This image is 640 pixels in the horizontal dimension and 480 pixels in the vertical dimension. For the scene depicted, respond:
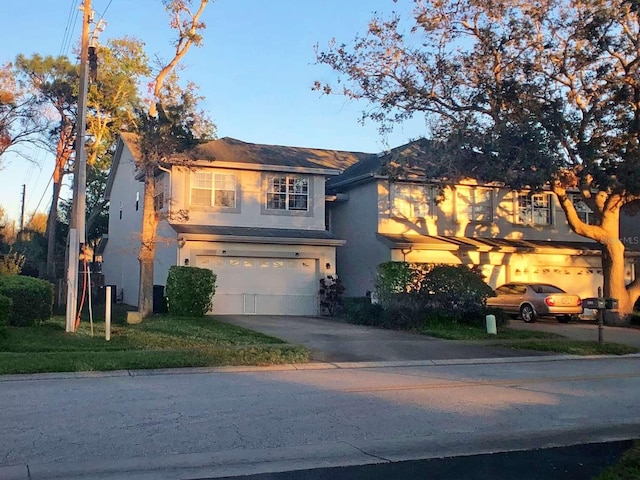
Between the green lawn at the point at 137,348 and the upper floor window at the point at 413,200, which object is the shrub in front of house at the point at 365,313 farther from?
the upper floor window at the point at 413,200

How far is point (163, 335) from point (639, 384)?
10637 millimetres

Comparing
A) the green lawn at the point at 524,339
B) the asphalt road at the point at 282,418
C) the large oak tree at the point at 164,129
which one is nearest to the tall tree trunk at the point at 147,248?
the large oak tree at the point at 164,129

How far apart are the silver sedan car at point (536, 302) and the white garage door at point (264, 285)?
22.3 ft

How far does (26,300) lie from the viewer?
18.7m

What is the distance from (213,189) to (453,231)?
10009mm

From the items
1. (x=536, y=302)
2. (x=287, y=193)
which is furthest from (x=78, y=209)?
(x=536, y=302)

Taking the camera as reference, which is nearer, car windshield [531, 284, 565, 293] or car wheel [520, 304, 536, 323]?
car wheel [520, 304, 536, 323]

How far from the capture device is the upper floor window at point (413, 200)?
91.6 ft

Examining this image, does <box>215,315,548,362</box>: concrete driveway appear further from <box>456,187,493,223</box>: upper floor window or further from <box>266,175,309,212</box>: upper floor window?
<box>456,187,493,223</box>: upper floor window

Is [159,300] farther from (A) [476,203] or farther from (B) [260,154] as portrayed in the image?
(A) [476,203]

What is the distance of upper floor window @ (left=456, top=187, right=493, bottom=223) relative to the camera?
29.4 m

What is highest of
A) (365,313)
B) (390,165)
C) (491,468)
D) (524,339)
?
(390,165)

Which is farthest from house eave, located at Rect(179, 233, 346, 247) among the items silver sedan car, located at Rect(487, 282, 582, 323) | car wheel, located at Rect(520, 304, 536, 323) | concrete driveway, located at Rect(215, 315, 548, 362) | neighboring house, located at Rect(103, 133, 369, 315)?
car wheel, located at Rect(520, 304, 536, 323)

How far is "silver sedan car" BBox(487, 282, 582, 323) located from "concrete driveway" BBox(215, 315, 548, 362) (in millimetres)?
7170
